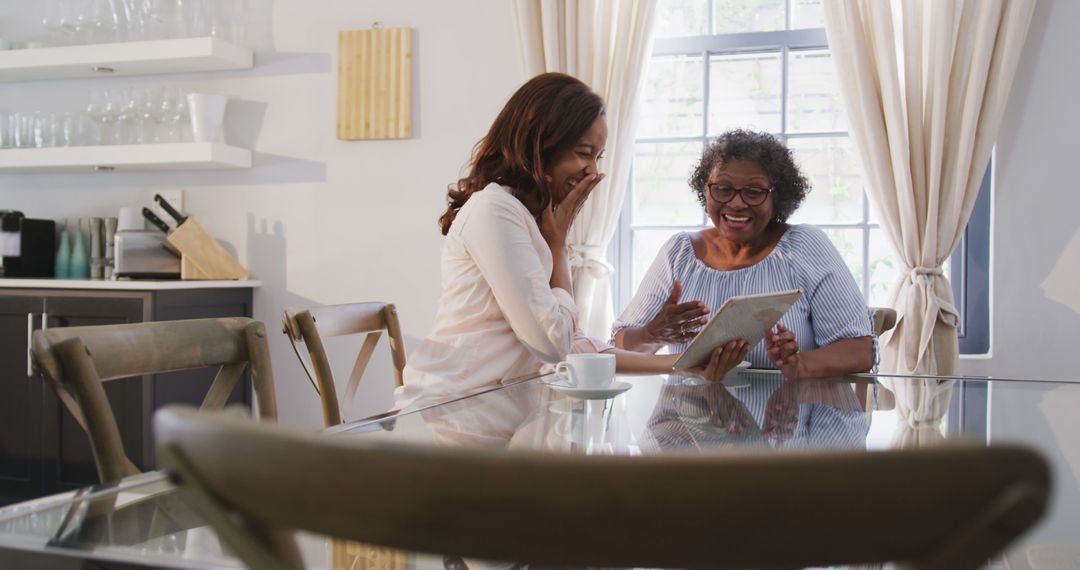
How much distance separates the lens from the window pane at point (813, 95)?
354 cm

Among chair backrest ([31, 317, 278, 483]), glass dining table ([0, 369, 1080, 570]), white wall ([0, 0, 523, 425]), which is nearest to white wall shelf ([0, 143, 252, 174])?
white wall ([0, 0, 523, 425])

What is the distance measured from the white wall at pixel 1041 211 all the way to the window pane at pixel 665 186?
1085mm

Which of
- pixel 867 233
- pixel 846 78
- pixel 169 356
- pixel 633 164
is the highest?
pixel 846 78

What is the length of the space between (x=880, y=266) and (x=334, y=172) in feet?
7.29

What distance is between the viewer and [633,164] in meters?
3.75

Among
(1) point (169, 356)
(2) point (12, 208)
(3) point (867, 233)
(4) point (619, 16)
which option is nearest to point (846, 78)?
(3) point (867, 233)

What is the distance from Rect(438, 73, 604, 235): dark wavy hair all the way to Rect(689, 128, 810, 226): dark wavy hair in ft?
1.96

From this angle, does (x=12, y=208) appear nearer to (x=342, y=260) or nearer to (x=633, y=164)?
(x=342, y=260)

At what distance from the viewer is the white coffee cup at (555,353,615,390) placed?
1605 mm

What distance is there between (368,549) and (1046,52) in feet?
10.5

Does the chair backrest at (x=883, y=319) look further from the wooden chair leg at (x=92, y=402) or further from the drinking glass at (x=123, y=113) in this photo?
the drinking glass at (x=123, y=113)

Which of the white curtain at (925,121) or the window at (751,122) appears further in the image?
the window at (751,122)

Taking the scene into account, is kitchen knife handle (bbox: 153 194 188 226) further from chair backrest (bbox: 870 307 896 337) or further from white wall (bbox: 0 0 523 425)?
chair backrest (bbox: 870 307 896 337)

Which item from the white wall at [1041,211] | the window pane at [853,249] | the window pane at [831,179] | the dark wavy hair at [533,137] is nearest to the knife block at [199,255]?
the dark wavy hair at [533,137]
